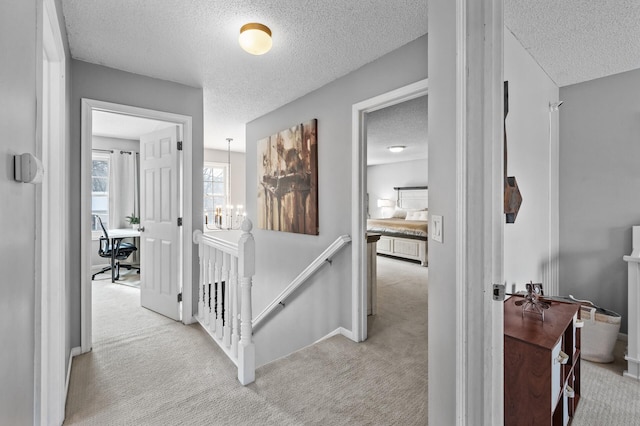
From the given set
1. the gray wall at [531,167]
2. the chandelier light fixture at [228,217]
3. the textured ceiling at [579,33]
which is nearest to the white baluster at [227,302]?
the gray wall at [531,167]

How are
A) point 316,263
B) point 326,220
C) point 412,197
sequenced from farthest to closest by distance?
point 412,197 → point 326,220 → point 316,263

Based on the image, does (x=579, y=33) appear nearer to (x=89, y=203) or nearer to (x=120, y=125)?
(x=89, y=203)

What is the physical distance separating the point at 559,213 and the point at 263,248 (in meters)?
3.43

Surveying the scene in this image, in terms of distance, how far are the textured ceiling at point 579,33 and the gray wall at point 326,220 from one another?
68 centimetres

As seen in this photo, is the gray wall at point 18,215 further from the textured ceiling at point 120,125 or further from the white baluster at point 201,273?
the textured ceiling at point 120,125

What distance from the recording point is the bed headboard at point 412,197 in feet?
27.6

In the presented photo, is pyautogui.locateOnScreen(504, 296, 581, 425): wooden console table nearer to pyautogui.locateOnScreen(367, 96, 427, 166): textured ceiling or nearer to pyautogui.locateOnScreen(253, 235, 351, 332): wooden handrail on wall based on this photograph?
pyautogui.locateOnScreen(253, 235, 351, 332): wooden handrail on wall

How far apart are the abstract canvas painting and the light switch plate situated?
1901 mm

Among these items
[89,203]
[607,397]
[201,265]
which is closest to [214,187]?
[201,265]

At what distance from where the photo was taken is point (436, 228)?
132 centimetres

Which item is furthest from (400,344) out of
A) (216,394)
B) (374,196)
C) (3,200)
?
(374,196)

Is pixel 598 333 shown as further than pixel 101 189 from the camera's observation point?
No

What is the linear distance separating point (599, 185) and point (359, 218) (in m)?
2.31

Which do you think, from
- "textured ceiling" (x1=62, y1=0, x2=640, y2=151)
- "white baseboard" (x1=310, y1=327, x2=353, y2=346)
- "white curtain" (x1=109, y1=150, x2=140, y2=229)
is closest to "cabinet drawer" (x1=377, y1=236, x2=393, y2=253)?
"white baseboard" (x1=310, y1=327, x2=353, y2=346)
